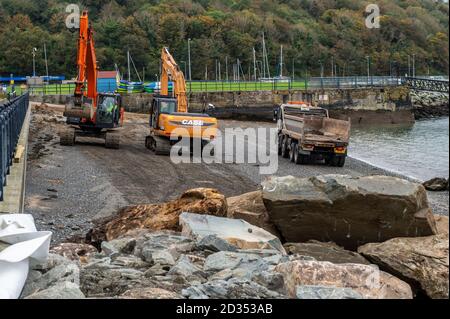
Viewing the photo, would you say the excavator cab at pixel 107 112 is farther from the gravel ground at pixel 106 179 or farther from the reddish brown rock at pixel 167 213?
the reddish brown rock at pixel 167 213

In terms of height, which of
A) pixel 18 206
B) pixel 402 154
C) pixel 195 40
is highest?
pixel 195 40

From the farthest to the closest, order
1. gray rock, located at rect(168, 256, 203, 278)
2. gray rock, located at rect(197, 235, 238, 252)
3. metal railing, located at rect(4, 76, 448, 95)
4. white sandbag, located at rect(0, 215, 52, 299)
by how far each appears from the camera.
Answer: metal railing, located at rect(4, 76, 448, 95), gray rock, located at rect(197, 235, 238, 252), gray rock, located at rect(168, 256, 203, 278), white sandbag, located at rect(0, 215, 52, 299)

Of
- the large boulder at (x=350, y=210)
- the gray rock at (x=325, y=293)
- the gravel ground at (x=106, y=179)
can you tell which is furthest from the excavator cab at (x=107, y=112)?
the gray rock at (x=325, y=293)

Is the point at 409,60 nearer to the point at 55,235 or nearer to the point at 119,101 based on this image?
the point at 119,101

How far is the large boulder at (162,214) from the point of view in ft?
32.9

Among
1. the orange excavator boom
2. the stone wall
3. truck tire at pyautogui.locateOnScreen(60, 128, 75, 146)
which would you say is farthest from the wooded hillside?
truck tire at pyautogui.locateOnScreen(60, 128, 75, 146)

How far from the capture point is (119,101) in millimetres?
26125

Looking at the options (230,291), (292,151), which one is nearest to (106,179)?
(292,151)

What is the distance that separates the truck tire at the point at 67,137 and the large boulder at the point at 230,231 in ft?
54.5

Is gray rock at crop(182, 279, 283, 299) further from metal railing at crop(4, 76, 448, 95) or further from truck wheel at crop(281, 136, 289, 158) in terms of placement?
metal railing at crop(4, 76, 448, 95)

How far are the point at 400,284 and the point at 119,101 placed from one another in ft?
66.9

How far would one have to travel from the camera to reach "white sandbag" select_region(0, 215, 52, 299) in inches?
225

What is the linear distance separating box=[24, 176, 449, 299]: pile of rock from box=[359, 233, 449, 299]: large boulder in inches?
0.5
